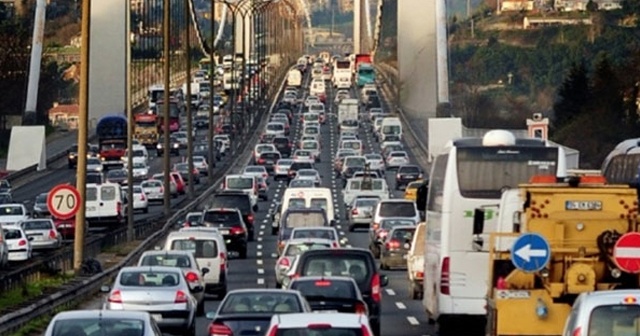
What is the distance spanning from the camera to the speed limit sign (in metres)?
39.6

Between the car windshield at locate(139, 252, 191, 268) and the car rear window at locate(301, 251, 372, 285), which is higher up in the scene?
the car rear window at locate(301, 251, 372, 285)

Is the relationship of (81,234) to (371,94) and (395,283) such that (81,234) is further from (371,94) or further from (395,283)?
(371,94)

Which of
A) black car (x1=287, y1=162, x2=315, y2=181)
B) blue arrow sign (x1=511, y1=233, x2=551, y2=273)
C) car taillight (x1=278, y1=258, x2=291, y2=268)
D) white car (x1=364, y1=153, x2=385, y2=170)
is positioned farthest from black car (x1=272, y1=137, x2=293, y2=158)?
blue arrow sign (x1=511, y1=233, x2=551, y2=273)

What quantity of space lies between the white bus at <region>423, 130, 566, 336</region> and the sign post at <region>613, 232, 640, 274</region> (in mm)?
7032

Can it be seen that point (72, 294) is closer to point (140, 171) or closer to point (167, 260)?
point (167, 260)

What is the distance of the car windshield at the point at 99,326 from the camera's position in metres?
20.8

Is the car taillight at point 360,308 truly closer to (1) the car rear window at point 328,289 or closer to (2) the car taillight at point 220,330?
(1) the car rear window at point 328,289

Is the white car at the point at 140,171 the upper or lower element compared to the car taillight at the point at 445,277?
lower

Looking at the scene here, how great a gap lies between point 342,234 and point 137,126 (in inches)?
2514

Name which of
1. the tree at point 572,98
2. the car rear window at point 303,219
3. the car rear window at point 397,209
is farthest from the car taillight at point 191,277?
the tree at point 572,98

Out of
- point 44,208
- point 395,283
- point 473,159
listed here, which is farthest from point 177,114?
point 473,159

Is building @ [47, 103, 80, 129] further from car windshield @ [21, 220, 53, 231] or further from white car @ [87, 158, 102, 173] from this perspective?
car windshield @ [21, 220, 53, 231]

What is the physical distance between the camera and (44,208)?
7281 centimetres

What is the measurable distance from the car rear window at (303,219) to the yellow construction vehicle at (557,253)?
97.2 feet
